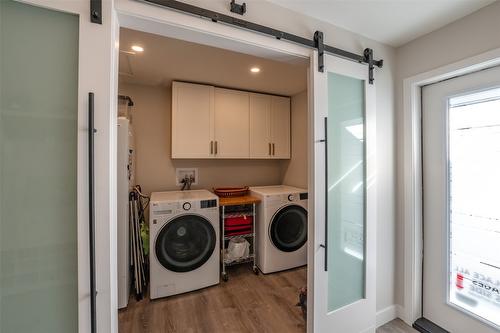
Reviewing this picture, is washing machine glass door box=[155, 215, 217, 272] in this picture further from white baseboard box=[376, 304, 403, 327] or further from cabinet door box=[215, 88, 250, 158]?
white baseboard box=[376, 304, 403, 327]

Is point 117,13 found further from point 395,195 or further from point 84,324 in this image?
point 395,195

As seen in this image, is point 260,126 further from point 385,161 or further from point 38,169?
point 38,169

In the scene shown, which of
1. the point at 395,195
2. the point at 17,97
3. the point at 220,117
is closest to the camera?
the point at 17,97

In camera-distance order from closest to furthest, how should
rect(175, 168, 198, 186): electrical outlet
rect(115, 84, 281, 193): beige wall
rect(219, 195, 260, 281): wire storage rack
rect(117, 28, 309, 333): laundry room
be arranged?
rect(117, 28, 309, 333): laundry room → rect(219, 195, 260, 281): wire storage rack → rect(115, 84, 281, 193): beige wall → rect(175, 168, 198, 186): electrical outlet

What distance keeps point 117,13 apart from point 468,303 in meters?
2.95

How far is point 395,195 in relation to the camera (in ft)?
6.23

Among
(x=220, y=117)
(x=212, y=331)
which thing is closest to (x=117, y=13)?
(x=220, y=117)

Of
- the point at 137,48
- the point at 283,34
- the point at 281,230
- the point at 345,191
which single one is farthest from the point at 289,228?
the point at 137,48

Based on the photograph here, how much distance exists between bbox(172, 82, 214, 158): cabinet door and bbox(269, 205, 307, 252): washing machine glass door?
1.22 meters

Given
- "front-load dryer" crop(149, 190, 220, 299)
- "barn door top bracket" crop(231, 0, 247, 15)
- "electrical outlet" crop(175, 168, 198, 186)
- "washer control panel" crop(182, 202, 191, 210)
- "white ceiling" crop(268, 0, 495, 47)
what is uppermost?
"white ceiling" crop(268, 0, 495, 47)

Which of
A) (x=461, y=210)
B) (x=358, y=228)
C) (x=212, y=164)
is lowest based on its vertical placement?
(x=358, y=228)

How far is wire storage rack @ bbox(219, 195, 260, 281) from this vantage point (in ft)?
8.38

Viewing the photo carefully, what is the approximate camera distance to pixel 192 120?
8.71 ft

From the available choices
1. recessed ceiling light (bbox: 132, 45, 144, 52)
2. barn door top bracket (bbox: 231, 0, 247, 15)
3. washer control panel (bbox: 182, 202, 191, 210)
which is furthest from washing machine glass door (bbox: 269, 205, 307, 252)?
recessed ceiling light (bbox: 132, 45, 144, 52)
